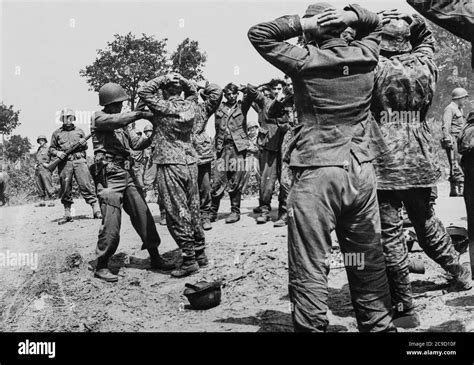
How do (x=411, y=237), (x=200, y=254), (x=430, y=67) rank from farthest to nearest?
(x=200, y=254)
(x=411, y=237)
(x=430, y=67)

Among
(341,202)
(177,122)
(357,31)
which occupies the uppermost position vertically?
(357,31)

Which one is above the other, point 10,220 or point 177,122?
point 177,122

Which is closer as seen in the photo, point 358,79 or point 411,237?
point 358,79

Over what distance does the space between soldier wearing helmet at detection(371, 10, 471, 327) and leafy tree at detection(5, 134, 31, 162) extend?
22.1 metres

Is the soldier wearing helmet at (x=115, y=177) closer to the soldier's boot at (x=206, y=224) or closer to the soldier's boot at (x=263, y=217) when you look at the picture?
the soldier's boot at (x=206, y=224)

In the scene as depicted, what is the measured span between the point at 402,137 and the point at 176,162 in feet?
10.1

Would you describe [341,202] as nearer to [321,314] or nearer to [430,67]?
[321,314]

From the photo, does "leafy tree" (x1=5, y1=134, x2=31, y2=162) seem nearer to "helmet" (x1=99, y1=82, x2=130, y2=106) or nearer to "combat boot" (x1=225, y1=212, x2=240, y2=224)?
"combat boot" (x1=225, y1=212, x2=240, y2=224)

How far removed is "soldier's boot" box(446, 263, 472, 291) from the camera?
5.59 m

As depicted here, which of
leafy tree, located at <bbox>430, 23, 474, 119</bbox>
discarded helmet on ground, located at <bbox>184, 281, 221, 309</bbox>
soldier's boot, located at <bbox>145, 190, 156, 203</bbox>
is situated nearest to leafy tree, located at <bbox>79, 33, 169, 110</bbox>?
soldier's boot, located at <bbox>145, 190, 156, 203</bbox>

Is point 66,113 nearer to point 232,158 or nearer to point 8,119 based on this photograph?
point 232,158
